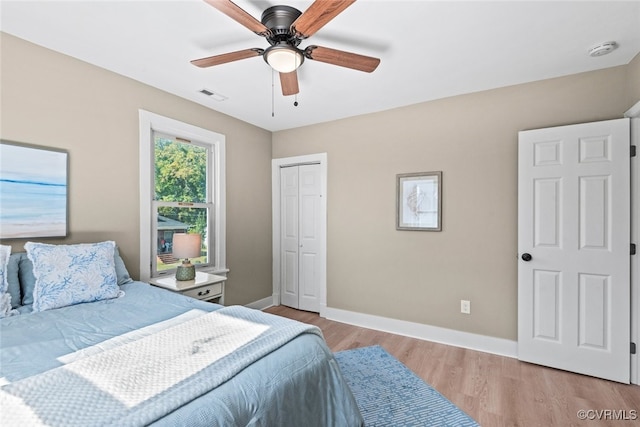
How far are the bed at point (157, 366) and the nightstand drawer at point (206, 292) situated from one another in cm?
68

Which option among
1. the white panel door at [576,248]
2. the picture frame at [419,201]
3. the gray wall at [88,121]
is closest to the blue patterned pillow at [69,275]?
the gray wall at [88,121]

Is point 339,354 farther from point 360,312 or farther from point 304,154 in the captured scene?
Answer: point 304,154

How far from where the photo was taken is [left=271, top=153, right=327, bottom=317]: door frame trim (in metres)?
3.80

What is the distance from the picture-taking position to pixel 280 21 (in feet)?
5.52

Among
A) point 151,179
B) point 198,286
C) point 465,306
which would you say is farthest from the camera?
point 465,306

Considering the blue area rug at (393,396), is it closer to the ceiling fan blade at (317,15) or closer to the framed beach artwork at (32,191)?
the ceiling fan blade at (317,15)

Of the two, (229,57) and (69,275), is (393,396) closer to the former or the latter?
(69,275)

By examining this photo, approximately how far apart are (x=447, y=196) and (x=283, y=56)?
2.17 m

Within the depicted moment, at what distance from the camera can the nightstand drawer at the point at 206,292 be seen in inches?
99.4

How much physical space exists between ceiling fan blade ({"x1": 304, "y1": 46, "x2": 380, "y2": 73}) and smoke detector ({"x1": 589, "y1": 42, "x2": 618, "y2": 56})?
171cm

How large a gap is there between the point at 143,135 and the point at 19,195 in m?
1.02

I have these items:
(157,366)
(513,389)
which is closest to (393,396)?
(513,389)

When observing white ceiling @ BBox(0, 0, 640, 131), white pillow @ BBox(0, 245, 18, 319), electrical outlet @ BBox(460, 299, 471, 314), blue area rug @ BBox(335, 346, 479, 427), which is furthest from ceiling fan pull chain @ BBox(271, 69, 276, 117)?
electrical outlet @ BBox(460, 299, 471, 314)

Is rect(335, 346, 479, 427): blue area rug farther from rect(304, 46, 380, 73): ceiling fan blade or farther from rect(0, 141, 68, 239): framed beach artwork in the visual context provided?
rect(0, 141, 68, 239): framed beach artwork
